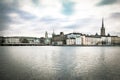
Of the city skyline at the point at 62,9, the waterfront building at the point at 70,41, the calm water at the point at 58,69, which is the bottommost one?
the calm water at the point at 58,69

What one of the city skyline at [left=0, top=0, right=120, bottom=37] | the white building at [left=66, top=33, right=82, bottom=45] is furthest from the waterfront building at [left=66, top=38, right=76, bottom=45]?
the city skyline at [left=0, top=0, right=120, bottom=37]

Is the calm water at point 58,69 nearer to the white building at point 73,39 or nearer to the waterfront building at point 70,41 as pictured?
the white building at point 73,39

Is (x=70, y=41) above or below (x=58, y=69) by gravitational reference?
above

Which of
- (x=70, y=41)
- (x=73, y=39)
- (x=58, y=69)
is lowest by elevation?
(x=58, y=69)

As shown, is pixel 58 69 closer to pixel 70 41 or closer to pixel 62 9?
pixel 62 9

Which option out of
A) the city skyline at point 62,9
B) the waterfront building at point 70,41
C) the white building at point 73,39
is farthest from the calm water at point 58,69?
the waterfront building at point 70,41

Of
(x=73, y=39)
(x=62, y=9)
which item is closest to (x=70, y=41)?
(x=73, y=39)

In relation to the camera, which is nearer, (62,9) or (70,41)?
(62,9)

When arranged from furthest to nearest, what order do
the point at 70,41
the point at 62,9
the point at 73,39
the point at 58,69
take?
the point at 70,41, the point at 73,39, the point at 62,9, the point at 58,69

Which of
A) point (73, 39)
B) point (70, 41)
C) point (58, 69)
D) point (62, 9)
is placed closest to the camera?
point (58, 69)

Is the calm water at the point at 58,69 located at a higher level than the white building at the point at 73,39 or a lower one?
lower

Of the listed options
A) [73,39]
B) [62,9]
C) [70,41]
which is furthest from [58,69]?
[70,41]

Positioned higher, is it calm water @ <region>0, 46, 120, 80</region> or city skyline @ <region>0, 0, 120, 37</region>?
city skyline @ <region>0, 0, 120, 37</region>

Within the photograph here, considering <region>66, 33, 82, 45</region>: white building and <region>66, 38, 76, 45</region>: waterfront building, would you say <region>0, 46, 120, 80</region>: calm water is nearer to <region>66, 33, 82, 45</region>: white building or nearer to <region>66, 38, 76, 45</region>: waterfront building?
<region>66, 33, 82, 45</region>: white building
